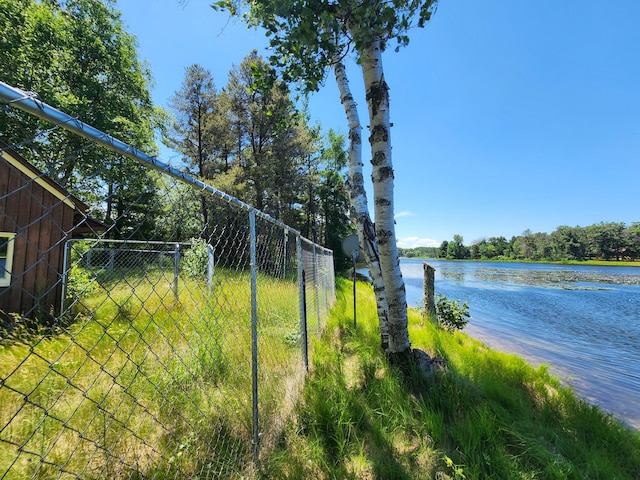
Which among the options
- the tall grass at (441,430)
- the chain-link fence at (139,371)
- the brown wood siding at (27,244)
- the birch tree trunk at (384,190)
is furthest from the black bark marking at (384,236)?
the brown wood siding at (27,244)

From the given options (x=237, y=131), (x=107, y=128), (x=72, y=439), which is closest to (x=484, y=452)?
(x=72, y=439)

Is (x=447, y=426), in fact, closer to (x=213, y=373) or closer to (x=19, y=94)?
(x=213, y=373)

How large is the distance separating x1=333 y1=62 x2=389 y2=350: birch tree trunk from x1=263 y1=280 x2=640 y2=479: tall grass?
73cm

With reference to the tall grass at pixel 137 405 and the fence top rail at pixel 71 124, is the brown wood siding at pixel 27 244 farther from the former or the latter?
the fence top rail at pixel 71 124

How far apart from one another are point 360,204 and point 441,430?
2800 millimetres

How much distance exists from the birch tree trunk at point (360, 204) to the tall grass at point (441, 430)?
0.73 meters

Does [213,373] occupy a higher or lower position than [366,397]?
higher

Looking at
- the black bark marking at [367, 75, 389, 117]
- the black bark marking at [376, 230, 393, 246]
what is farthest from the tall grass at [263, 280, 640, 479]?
the black bark marking at [367, 75, 389, 117]

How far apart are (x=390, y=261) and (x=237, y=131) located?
60.2 ft

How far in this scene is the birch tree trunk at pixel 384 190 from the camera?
3.29 metres

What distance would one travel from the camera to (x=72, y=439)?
1971 millimetres

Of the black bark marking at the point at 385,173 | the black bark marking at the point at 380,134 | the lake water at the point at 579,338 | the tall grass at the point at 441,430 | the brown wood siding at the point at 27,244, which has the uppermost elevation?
the black bark marking at the point at 380,134

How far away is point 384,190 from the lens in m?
3.41

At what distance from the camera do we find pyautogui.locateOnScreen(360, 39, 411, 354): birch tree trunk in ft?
10.8
